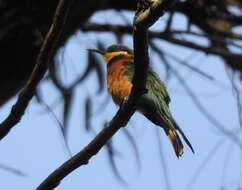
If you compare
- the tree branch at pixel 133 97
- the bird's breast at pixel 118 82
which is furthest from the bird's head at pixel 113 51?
the tree branch at pixel 133 97

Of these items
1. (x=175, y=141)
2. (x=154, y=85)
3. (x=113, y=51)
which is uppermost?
(x=113, y=51)

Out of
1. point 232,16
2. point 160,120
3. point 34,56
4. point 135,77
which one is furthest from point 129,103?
point 232,16

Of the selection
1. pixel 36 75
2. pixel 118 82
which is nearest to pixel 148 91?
pixel 118 82

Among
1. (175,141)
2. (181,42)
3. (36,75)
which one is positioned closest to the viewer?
(36,75)

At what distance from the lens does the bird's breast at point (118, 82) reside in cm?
289

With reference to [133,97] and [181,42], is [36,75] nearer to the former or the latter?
[133,97]

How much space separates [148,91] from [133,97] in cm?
66

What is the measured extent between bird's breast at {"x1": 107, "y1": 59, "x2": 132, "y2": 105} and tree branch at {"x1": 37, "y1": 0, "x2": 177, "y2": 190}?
0.98 metres

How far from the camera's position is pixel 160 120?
260cm

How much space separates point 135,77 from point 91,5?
1.26 meters

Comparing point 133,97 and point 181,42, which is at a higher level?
point 133,97

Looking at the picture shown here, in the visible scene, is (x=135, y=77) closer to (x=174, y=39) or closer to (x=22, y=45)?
(x=22, y=45)

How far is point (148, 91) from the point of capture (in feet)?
8.07

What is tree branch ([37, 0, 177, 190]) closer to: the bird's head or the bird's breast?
the bird's breast
